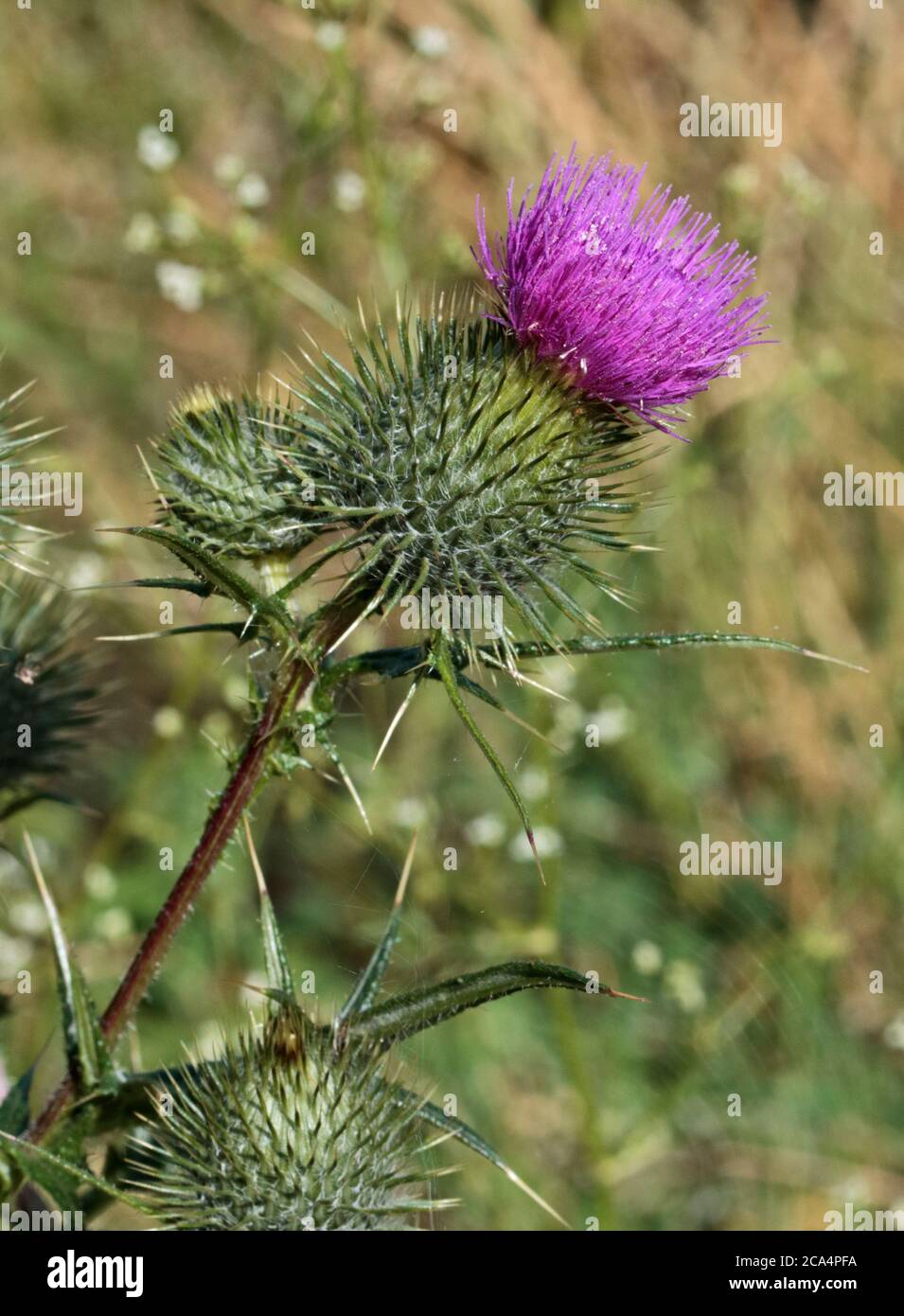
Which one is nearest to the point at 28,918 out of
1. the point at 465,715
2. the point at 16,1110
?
the point at 16,1110

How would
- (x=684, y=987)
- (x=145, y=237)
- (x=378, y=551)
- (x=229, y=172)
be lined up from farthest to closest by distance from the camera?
(x=229, y=172) → (x=145, y=237) → (x=684, y=987) → (x=378, y=551)

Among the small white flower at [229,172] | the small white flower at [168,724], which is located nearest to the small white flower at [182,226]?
the small white flower at [229,172]

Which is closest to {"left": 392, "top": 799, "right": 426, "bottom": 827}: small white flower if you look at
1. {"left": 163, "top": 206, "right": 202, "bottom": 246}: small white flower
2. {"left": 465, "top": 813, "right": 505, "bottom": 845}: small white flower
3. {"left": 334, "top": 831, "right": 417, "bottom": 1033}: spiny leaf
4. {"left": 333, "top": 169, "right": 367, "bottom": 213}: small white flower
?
{"left": 465, "top": 813, "right": 505, "bottom": 845}: small white flower

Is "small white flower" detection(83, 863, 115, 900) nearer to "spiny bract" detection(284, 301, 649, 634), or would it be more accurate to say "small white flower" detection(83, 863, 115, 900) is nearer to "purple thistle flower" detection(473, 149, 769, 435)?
"spiny bract" detection(284, 301, 649, 634)

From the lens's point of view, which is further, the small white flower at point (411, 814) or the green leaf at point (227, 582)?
the small white flower at point (411, 814)

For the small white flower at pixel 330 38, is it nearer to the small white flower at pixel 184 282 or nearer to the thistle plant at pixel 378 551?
the small white flower at pixel 184 282

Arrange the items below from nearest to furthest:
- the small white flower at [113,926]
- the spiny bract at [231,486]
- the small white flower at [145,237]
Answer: the spiny bract at [231,486] < the small white flower at [113,926] < the small white flower at [145,237]

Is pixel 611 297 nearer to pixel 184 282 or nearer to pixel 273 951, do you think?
pixel 273 951

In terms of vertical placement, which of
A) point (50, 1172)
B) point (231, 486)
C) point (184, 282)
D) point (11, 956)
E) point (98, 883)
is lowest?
point (50, 1172)
